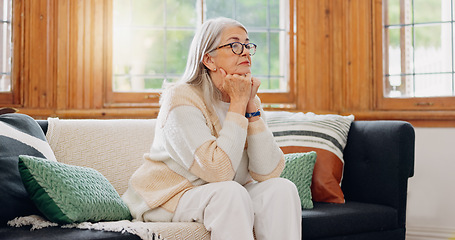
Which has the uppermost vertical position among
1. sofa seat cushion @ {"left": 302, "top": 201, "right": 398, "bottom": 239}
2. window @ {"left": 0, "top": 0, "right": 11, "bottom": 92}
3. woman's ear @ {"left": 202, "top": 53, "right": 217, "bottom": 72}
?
window @ {"left": 0, "top": 0, "right": 11, "bottom": 92}

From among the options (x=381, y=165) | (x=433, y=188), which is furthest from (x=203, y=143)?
(x=433, y=188)

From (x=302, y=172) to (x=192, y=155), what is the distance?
29.5 inches

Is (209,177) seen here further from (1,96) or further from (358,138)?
(1,96)

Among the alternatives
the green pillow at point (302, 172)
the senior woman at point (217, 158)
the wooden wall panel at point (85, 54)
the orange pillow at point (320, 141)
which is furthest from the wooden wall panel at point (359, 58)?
the wooden wall panel at point (85, 54)

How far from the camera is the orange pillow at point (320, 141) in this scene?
251cm

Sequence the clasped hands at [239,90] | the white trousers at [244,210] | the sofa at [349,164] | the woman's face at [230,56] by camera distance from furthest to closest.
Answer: the sofa at [349,164] < the woman's face at [230,56] < the clasped hands at [239,90] < the white trousers at [244,210]

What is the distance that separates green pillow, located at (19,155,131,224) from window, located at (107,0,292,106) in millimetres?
1430

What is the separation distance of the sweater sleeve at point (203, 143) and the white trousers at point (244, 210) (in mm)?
67

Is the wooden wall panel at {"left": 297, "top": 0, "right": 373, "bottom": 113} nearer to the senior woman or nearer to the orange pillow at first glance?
the orange pillow

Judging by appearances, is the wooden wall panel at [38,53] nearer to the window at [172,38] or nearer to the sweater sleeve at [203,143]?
the window at [172,38]

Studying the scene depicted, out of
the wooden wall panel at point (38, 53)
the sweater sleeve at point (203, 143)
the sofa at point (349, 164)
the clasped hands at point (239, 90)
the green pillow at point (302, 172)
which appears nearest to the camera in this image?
the sweater sleeve at point (203, 143)

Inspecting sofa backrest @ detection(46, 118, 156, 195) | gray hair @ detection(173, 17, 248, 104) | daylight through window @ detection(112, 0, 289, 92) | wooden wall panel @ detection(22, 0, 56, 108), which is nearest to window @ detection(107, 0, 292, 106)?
daylight through window @ detection(112, 0, 289, 92)

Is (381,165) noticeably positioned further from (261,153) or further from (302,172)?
(261,153)

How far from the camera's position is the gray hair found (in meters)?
2.09
